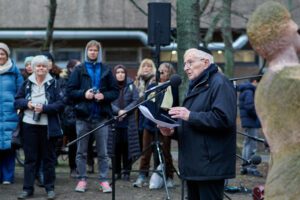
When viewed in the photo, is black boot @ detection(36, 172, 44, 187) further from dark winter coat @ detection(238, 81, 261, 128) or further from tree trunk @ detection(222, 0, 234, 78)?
tree trunk @ detection(222, 0, 234, 78)

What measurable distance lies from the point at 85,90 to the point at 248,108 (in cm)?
369

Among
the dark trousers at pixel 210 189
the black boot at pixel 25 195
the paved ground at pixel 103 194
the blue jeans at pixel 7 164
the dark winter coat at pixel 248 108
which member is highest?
the dark winter coat at pixel 248 108

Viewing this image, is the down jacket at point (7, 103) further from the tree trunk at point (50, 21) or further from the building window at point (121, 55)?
the building window at point (121, 55)

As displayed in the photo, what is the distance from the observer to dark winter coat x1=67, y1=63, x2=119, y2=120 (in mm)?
7074

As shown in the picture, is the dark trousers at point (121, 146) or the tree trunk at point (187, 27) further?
the tree trunk at point (187, 27)

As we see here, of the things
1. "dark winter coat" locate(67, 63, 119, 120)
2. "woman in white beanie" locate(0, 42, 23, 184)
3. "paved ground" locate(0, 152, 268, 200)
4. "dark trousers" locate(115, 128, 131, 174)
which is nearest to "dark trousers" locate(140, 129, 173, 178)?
"paved ground" locate(0, 152, 268, 200)

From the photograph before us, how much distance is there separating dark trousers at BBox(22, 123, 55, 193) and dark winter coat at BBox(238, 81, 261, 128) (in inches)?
161

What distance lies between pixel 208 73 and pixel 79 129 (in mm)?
3318

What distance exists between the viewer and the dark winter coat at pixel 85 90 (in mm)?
7074

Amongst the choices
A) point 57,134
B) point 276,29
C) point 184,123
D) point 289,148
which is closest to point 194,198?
point 184,123

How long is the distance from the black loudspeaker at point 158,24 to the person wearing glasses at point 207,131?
137 inches

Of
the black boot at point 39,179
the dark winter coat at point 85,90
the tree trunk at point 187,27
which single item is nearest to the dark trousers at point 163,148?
the dark winter coat at point 85,90

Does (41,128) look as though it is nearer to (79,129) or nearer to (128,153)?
(79,129)

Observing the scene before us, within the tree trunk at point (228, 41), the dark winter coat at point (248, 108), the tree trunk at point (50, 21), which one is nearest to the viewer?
the dark winter coat at point (248, 108)
